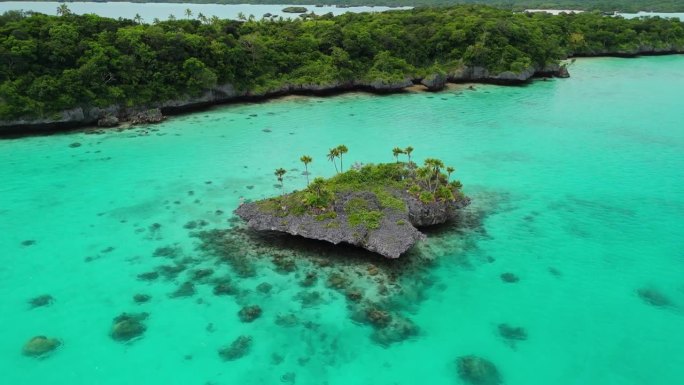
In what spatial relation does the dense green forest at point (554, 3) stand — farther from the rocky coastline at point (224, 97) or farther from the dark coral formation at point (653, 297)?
the dark coral formation at point (653, 297)

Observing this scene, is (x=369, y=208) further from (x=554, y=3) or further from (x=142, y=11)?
(x=554, y=3)

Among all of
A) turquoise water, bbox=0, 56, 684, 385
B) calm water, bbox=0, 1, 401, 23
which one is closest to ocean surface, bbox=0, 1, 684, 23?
calm water, bbox=0, 1, 401, 23

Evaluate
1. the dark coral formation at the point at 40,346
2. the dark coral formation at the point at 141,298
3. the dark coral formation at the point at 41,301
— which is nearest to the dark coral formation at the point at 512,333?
the dark coral formation at the point at 141,298

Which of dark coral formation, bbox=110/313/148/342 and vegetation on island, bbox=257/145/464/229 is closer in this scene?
dark coral formation, bbox=110/313/148/342

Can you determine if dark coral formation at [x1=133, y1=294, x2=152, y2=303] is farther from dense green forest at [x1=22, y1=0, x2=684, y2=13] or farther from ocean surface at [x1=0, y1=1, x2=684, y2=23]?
dense green forest at [x1=22, y1=0, x2=684, y2=13]

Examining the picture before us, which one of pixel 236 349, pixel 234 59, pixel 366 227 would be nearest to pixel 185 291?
pixel 236 349
